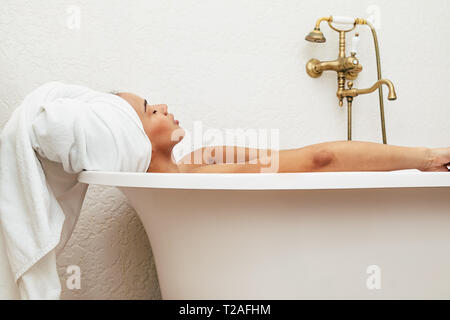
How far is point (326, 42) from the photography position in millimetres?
1915

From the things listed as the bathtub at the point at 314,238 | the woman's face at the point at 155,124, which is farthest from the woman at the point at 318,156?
the bathtub at the point at 314,238

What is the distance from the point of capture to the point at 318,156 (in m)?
1.26

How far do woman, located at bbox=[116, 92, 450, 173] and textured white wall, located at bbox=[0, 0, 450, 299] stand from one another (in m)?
0.35

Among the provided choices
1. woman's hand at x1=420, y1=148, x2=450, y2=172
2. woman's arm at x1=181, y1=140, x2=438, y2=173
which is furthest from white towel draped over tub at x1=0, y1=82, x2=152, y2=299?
woman's hand at x1=420, y1=148, x2=450, y2=172

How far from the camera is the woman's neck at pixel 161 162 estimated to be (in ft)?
4.19

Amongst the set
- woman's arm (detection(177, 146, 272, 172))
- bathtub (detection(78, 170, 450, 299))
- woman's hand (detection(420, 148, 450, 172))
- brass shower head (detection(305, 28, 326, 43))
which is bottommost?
bathtub (detection(78, 170, 450, 299))

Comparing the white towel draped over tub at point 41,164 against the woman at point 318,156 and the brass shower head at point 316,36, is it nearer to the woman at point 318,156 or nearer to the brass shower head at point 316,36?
the woman at point 318,156

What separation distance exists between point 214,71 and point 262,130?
292 millimetres

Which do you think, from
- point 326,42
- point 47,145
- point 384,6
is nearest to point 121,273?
point 47,145

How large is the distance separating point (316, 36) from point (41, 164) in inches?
44.6

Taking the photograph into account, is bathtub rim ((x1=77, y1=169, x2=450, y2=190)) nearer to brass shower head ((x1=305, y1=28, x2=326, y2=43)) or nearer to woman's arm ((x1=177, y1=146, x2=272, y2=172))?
woman's arm ((x1=177, y1=146, x2=272, y2=172))

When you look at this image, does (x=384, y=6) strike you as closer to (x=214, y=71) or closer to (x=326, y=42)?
(x=326, y=42)

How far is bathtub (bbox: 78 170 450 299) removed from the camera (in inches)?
36.1
